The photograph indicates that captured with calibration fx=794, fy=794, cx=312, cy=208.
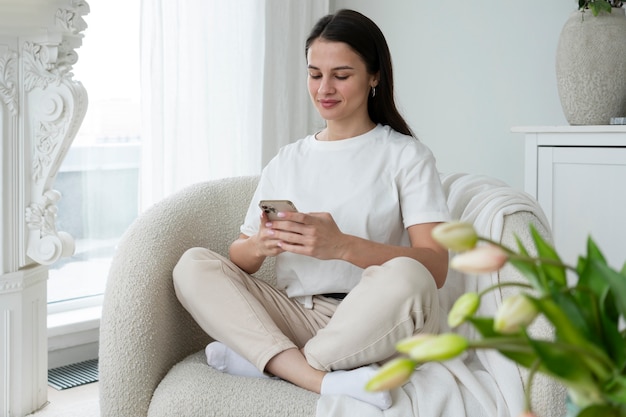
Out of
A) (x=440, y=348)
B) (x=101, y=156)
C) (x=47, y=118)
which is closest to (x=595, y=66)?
(x=47, y=118)

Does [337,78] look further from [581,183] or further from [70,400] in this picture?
→ [70,400]

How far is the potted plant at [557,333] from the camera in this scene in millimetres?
512

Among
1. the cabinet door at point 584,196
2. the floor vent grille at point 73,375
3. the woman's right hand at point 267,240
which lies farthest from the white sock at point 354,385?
the floor vent grille at point 73,375

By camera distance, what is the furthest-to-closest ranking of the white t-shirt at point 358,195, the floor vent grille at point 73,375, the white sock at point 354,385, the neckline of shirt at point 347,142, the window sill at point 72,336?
1. the window sill at point 72,336
2. the floor vent grille at point 73,375
3. the neckline of shirt at point 347,142
4. the white t-shirt at point 358,195
5. the white sock at point 354,385

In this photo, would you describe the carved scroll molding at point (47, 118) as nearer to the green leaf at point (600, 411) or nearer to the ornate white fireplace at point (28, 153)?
the ornate white fireplace at point (28, 153)

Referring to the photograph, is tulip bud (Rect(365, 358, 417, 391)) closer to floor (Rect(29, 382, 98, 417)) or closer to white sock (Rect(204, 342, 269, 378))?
white sock (Rect(204, 342, 269, 378))

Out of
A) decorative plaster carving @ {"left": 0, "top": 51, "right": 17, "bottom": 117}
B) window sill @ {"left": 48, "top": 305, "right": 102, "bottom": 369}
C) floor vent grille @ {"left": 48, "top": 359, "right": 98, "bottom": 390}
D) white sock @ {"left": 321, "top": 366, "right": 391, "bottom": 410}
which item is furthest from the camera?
window sill @ {"left": 48, "top": 305, "right": 102, "bottom": 369}

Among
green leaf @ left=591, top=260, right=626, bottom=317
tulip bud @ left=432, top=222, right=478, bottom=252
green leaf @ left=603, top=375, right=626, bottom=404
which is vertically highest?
tulip bud @ left=432, top=222, right=478, bottom=252

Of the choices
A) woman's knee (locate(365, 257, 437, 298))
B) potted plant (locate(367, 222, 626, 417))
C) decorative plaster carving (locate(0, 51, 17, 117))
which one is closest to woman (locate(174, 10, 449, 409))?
woman's knee (locate(365, 257, 437, 298))

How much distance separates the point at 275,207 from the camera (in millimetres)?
1649

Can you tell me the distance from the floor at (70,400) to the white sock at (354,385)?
1067 mm

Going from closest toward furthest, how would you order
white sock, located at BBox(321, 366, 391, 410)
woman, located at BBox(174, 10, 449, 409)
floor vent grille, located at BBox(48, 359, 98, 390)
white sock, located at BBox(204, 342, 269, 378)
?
white sock, located at BBox(321, 366, 391, 410)
woman, located at BBox(174, 10, 449, 409)
white sock, located at BBox(204, 342, 269, 378)
floor vent grille, located at BBox(48, 359, 98, 390)

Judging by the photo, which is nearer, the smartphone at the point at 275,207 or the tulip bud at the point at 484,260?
the tulip bud at the point at 484,260

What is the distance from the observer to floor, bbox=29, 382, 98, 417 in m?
2.29
